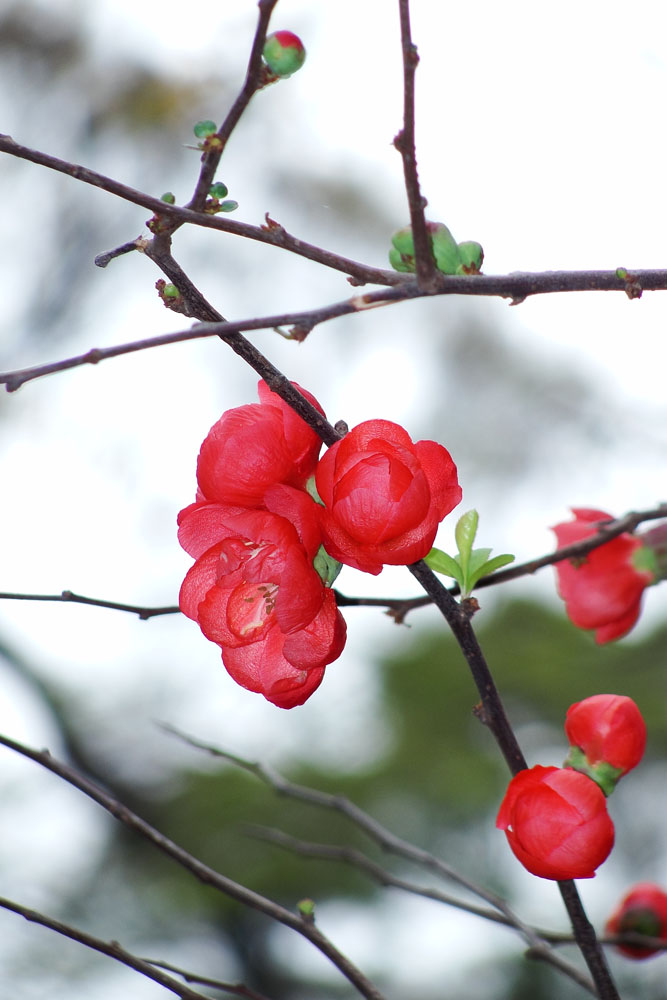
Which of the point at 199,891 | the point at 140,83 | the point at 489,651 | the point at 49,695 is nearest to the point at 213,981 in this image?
the point at 199,891

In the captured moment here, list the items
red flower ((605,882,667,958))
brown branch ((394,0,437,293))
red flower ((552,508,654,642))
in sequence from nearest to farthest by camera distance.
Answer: brown branch ((394,0,437,293)), red flower ((552,508,654,642)), red flower ((605,882,667,958))

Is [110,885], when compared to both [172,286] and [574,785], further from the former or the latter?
[172,286]

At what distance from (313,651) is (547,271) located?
0.59ft

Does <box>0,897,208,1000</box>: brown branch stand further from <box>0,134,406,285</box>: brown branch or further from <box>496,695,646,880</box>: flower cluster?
<box>0,134,406,285</box>: brown branch

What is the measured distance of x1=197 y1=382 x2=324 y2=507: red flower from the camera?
366 mm

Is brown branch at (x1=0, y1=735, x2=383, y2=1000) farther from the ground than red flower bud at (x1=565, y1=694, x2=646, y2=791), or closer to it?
closer to it

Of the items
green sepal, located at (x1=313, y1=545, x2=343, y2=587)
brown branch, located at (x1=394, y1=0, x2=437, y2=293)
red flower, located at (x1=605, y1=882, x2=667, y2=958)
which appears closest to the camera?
brown branch, located at (x1=394, y1=0, x2=437, y2=293)

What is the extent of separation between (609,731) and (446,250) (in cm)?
25

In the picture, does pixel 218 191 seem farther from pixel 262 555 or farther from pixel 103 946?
pixel 103 946

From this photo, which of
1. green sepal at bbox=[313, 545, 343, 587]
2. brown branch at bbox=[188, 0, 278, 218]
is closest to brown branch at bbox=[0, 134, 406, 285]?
brown branch at bbox=[188, 0, 278, 218]

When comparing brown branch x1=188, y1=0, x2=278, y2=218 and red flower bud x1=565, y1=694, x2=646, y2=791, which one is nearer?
brown branch x1=188, y1=0, x2=278, y2=218

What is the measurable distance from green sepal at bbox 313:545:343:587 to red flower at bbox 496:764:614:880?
0.13m

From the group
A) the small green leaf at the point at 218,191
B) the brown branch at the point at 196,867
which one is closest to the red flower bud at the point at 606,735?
the brown branch at the point at 196,867

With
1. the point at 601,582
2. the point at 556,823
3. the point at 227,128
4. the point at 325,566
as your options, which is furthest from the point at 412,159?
the point at 601,582
